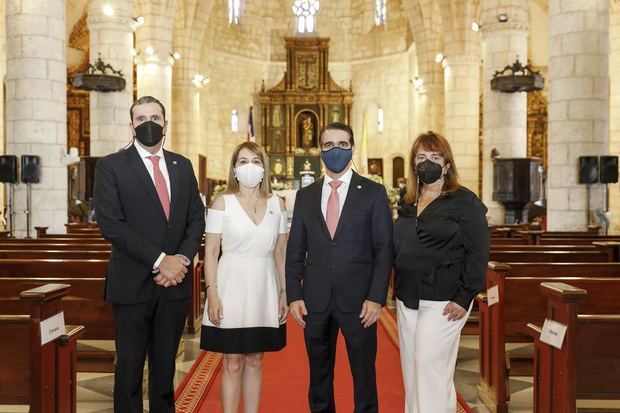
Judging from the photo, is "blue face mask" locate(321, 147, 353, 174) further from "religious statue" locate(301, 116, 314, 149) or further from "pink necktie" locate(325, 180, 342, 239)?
"religious statue" locate(301, 116, 314, 149)

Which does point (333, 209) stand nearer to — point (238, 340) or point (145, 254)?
point (238, 340)

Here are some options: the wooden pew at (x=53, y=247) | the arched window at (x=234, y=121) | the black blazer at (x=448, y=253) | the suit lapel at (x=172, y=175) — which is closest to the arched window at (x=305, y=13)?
the arched window at (x=234, y=121)

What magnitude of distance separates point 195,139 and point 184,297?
68.9ft

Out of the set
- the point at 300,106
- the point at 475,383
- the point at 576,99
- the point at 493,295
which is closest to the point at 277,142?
the point at 300,106

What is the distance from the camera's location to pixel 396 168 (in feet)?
98.8

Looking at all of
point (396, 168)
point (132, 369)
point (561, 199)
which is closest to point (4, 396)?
point (132, 369)

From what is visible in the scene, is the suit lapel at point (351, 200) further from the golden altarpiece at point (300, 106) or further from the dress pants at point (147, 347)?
the golden altarpiece at point (300, 106)

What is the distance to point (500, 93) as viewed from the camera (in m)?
15.5

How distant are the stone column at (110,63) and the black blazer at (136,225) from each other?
483 inches

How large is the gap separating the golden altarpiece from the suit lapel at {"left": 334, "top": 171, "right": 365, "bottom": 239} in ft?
91.1

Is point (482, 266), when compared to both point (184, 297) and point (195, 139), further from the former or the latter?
point (195, 139)

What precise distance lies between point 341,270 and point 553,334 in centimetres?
117

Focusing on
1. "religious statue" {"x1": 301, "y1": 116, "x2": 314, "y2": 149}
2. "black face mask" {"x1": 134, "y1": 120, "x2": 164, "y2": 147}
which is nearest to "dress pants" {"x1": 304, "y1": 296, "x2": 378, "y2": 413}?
"black face mask" {"x1": 134, "y1": 120, "x2": 164, "y2": 147}

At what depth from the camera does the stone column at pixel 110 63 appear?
599 inches
